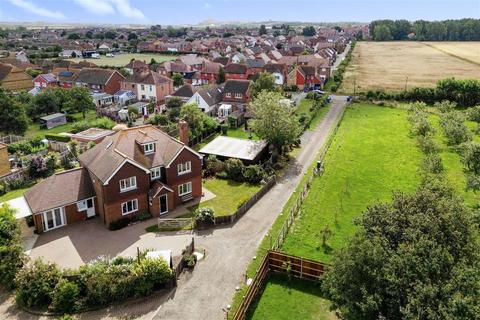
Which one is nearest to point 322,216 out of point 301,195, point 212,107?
point 301,195

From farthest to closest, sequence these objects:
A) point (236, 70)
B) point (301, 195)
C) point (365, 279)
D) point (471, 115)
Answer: point (236, 70) → point (471, 115) → point (301, 195) → point (365, 279)

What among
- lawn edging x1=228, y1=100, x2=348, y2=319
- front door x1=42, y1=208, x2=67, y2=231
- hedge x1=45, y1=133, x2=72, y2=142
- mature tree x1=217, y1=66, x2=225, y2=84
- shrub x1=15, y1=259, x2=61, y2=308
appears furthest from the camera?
mature tree x1=217, y1=66, x2=225, y2=84

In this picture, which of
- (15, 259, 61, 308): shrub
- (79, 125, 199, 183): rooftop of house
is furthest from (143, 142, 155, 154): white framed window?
(15, 259, 61, 308): shrub

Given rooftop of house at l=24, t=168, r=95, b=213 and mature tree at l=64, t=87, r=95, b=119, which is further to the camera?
mature tree at l=64, t=87, r=95, b=119

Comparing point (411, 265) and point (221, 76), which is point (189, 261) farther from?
point (221, 76)

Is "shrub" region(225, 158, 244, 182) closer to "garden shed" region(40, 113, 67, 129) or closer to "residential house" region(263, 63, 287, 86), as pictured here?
"garden shed" region(40, 113, 67, 129)

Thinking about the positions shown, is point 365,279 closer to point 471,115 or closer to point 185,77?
point 471,115

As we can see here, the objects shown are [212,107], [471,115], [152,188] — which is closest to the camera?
[152,188]
